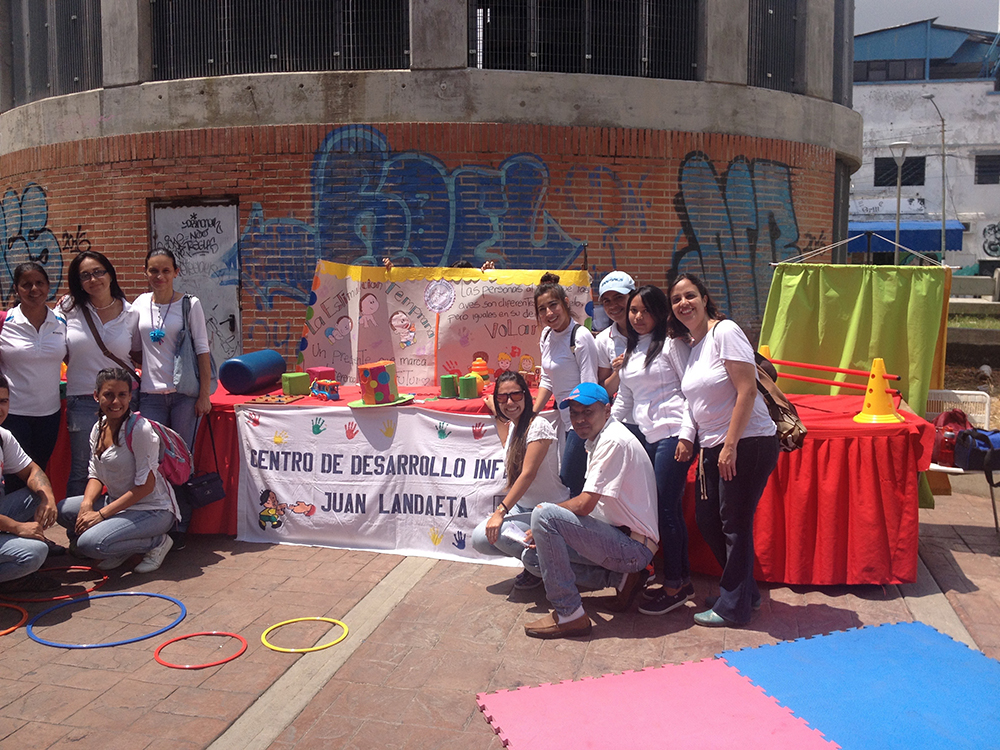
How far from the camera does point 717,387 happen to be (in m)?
4.48

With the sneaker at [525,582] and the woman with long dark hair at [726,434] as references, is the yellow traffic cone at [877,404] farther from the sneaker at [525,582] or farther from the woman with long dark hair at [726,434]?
the sneaker at [525,582]

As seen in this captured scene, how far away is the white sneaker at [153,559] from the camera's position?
554cm

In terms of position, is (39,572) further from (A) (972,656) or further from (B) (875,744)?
(A) (972,656)

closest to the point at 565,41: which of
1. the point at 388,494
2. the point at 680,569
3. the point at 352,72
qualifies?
the point at 352,72

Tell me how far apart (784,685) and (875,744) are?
55 centimetres

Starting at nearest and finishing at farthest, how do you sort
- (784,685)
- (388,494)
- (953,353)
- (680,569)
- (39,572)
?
(784,685) → (680,569) → (39,572) → (388,494) → (953,353)

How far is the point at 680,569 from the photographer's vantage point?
4.94m

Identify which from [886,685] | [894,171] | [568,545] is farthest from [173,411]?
[894,171]

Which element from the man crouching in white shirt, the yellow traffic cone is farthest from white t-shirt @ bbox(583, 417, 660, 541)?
the yellow traffic cone

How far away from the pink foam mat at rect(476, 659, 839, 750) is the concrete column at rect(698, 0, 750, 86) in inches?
315

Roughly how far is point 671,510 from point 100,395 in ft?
11.9

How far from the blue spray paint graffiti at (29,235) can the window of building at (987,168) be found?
42.6 m

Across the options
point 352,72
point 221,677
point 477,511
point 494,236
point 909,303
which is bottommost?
point 221,677

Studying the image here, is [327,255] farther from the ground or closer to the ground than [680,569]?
farther from the ground
